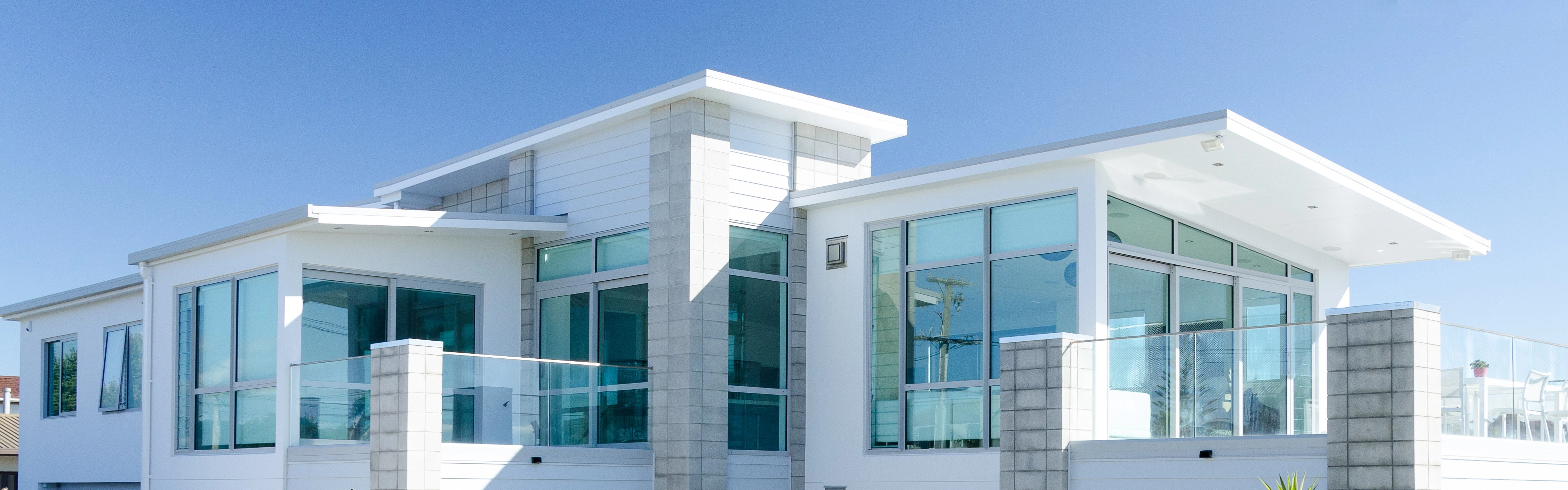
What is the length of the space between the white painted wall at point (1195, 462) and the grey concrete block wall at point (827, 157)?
183 inches

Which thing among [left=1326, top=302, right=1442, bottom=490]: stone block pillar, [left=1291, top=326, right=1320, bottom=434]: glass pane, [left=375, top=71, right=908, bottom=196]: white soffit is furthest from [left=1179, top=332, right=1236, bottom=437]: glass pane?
[left=375, top=71, right=908, bottom=196]: white soffit

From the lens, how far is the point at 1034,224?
40.1 ft

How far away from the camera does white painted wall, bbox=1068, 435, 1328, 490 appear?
30.8 ft

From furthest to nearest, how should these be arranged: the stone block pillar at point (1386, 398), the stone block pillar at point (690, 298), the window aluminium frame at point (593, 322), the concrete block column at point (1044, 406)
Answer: the stone block pillar at point (690, 298)
the window aluminium frame at point (593, 322)
the concrete block column at point (1044, 406)
the stone block pillar at point (1386, 398)

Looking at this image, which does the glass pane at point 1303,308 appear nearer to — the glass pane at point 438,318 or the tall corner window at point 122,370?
the glass pane at point 438,318

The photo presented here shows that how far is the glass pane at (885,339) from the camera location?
13.1 m

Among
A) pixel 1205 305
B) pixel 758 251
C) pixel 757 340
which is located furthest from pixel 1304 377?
pixel 758 251

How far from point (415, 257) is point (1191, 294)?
7.89 meters

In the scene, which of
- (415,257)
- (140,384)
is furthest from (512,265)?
(140,384)

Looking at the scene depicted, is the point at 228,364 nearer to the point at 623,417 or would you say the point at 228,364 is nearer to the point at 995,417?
the point at 623,417

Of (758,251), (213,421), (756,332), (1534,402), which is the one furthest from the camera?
(213,421)

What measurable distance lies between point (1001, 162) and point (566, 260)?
5.20m

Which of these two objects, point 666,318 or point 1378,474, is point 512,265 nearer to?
point 666,318

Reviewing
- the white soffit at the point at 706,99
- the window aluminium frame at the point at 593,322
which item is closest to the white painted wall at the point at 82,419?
the white soffit at the point at 706,99
